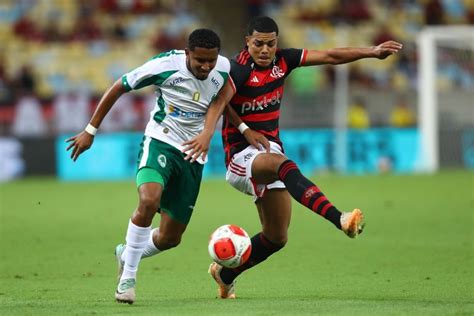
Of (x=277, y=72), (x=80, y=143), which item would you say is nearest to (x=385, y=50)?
(x=277, y=72)

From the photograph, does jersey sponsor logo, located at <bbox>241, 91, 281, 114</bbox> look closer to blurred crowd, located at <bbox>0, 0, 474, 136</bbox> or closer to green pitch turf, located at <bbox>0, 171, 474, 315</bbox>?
green pitch turf, located at <bbox>0, 171, 474, 315</bbox>

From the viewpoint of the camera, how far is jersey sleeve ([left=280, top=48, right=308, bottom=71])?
350 inches

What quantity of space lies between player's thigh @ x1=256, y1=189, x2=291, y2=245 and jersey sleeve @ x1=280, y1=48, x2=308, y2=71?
3.64ft

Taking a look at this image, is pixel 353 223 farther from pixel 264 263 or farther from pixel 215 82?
pixel 264 263

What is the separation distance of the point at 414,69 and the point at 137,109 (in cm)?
884

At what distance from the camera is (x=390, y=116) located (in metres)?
27.4

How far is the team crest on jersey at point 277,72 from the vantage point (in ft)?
29.0

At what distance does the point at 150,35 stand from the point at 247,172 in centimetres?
2326

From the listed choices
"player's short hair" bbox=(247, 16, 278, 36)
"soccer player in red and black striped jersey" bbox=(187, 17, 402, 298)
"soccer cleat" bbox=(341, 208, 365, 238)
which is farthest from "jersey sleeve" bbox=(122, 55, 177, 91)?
"soccer cleat" bbox=(341, 208, 365, 238)

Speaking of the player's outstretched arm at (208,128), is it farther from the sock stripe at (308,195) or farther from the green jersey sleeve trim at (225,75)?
the sock stripe at (308,195)

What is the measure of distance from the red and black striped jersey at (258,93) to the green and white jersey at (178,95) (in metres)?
0.26

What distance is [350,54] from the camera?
8.75 metres

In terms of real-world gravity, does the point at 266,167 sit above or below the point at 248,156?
below

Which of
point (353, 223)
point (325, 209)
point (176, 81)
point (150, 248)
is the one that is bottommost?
point (150, 248)
